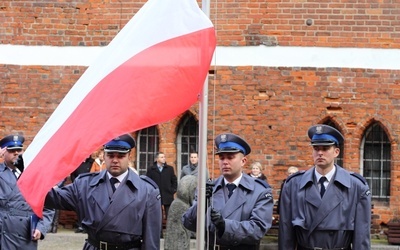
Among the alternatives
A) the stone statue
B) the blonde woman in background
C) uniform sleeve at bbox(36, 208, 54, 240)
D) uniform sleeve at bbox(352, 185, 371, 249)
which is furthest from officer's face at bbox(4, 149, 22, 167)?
the blonde woman in background

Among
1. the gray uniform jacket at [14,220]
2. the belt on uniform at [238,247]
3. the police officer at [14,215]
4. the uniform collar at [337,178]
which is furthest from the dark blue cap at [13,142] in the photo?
the uniform collar at [337,178]

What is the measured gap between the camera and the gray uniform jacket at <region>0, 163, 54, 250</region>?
10898 millimetres

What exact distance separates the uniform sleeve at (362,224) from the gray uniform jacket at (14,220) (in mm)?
3415

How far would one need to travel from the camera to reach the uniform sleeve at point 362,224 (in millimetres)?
8898

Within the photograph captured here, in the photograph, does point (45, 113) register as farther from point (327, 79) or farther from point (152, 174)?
point (327, 79)

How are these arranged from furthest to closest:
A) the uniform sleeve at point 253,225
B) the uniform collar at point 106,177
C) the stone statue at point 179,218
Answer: the stone statue at point 179,218 < the uniform collar at point 106,177 < the uniform sleeve at point 253,225

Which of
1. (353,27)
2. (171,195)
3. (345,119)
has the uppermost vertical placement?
(353,27)

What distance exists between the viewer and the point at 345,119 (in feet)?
59.1

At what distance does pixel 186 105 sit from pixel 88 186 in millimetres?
2065

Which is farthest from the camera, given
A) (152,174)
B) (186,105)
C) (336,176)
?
(152,174)

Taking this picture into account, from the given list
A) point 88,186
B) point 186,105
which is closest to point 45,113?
point 88,186

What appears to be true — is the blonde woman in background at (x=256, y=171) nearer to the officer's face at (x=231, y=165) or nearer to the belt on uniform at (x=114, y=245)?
the officer's face at (x=231, y=165)

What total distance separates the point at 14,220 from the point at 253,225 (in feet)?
9.91

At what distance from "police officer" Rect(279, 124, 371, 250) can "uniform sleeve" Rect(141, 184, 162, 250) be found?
1.06 metres
